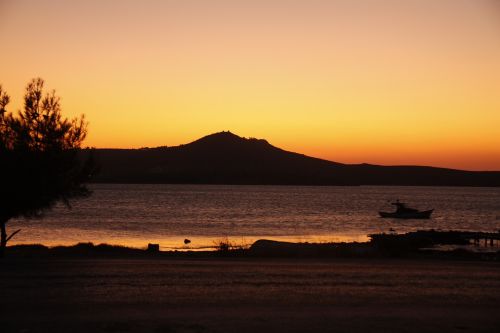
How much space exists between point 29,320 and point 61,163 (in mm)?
14685

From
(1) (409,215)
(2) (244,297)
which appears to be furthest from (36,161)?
(1) (409,215)

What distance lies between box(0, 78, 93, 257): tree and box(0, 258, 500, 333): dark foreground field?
460cm

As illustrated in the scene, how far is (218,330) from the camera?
384 inches

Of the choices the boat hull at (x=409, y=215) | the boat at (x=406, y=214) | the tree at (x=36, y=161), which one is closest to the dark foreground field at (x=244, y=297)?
the tree at (x=36, y=161)

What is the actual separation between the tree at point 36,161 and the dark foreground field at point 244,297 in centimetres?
460

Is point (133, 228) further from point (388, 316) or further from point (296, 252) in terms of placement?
point (388, 316)

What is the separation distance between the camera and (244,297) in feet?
42.5

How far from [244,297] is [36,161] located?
45.6 ft

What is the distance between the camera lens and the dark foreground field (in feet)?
33.8

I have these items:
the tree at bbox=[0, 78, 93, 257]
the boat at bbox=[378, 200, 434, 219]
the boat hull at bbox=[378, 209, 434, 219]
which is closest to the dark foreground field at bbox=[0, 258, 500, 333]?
the tree at bbox=[0, 78, 93, 257]

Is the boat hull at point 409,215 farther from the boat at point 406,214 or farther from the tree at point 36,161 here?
the tree at point 36,161

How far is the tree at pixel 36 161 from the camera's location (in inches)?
926

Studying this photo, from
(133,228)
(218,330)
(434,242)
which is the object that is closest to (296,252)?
(218,330)

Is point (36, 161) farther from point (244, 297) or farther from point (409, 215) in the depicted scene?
point (409, 215)
